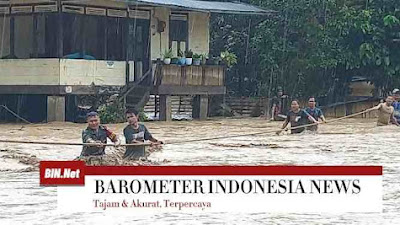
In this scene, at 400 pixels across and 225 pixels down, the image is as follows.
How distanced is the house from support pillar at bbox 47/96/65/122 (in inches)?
1.1

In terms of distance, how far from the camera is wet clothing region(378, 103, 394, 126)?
24141 mm

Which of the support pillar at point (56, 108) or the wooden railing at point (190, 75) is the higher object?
the wooden railing at point (190, 75)

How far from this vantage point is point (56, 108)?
26.6m

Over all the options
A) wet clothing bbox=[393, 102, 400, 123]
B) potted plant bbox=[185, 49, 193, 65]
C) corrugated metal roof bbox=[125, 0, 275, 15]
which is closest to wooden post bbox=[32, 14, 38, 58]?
corrugated metal roof bbox=[125, 0, 275, 15]

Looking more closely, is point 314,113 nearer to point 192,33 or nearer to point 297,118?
point 297,118

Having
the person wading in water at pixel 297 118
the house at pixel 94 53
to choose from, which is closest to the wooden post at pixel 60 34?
the house at pixel 94 53

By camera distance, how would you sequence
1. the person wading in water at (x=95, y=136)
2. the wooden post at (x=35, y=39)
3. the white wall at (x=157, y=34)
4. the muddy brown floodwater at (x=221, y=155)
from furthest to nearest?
the white wall at (x=157, y=34)
the wooden post at (x=35, y=39)
the person wading in water at (x=95, y=136)
the muddy brown floodwater at (x=221, y=155)

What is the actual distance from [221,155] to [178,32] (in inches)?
503

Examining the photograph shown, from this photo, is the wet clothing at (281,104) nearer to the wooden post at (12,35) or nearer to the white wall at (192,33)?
the white wall at (192,33)

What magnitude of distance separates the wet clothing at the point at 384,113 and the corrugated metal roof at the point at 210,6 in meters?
6.91

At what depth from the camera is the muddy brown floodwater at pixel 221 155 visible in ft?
35.4

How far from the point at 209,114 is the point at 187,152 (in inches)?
565

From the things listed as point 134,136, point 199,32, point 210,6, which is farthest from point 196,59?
point 134,136

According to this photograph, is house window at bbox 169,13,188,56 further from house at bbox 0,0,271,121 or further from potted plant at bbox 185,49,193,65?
potted plant at bbox 185,49,193,65
